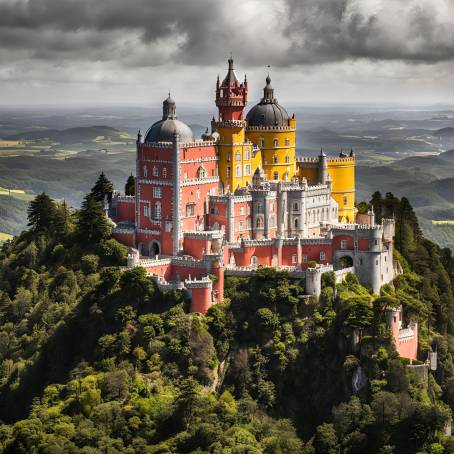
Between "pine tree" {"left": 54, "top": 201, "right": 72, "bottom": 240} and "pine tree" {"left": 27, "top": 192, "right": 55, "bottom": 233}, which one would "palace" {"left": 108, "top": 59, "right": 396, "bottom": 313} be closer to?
"pine tree" {"left": 54, "top": 201, "right": 72, "bottom": 240}

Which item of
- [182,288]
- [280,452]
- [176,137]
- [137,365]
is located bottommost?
[280,452]

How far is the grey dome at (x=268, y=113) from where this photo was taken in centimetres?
9090

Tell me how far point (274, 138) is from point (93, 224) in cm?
1606

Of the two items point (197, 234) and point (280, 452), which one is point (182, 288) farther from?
point (280, 452)

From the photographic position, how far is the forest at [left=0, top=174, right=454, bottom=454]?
234ft

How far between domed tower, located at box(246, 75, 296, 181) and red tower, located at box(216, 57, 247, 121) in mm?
2534

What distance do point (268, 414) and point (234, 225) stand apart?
16.2 meters

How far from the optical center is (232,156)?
8719 cm

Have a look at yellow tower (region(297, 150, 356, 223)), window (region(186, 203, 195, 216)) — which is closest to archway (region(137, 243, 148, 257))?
window (region(186, 203, 195, 216))

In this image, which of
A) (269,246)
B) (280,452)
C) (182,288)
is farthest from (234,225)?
(280,452)

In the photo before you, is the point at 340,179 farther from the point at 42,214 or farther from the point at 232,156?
the point at 42,214

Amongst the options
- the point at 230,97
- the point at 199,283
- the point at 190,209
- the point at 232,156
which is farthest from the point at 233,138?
the point at 199,283

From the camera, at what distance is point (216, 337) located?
76812mm

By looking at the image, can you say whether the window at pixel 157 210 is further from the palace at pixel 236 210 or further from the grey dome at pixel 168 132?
the grey dome at pixel 168 132
